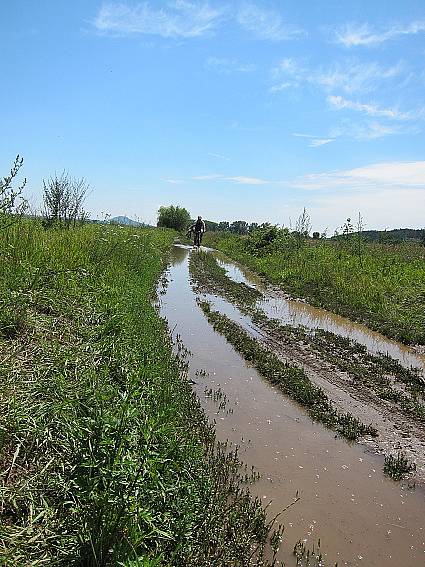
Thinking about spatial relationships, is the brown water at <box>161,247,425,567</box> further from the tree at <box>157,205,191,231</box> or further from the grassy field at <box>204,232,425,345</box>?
the tree at <box>157,205,191,231</box>

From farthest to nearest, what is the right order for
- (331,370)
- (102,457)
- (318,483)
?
1. (331,370)
2. (318,483)
3. (102,457)

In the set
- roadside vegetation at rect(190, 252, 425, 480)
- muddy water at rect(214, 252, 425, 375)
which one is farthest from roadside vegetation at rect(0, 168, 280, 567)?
muddy water at rect(214, 252, 425, 375)

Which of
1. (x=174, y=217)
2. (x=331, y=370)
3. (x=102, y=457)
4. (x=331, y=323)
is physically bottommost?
(x=331, y=370)

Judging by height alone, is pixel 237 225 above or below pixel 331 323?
above

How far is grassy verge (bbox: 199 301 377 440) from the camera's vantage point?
5485 mm

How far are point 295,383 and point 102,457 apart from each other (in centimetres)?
447

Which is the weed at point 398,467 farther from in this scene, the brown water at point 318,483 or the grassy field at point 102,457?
the grassy field at point 102,457

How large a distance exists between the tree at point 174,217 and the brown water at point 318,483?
5054 centimetres

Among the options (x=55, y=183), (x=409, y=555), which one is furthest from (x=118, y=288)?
(x=55, y=183)

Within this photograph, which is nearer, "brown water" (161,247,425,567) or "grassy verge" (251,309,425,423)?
"brown water" (161,247,425,567)

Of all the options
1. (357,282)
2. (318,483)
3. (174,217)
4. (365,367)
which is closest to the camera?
(318,483)

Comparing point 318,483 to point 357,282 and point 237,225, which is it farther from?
point 237,225

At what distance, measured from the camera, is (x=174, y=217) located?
5669cm

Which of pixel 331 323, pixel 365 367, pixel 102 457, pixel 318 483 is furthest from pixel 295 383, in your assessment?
pixel 331 323
